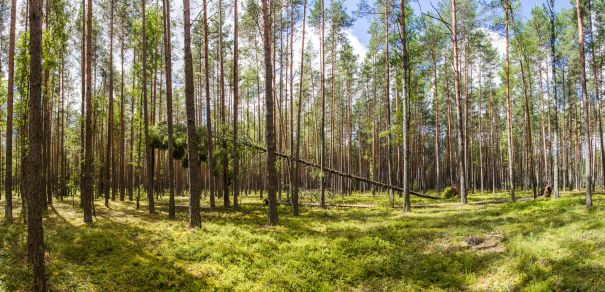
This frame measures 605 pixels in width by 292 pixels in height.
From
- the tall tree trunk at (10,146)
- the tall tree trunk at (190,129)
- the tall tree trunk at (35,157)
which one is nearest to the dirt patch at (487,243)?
the tall tree trunk at (190,129)

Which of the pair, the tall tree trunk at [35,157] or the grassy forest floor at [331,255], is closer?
the tall tree trunk at [35,157]

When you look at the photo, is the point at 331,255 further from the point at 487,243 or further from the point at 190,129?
the point at 190,129

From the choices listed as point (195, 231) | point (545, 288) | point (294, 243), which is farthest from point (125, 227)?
point (545, 288)

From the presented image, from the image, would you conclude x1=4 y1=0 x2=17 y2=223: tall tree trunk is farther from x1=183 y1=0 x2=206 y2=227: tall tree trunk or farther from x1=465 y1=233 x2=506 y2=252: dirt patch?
x1=465 y1=233 x2=506 y2=252: dirt patch

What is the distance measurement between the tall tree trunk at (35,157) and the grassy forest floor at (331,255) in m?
1.21

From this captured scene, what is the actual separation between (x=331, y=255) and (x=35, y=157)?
8159mm

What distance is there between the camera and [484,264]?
9.17m

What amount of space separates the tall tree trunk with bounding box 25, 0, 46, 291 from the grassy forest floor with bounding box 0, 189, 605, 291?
121 cm

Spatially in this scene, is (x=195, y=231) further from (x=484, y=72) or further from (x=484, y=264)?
(x=484, y=72)

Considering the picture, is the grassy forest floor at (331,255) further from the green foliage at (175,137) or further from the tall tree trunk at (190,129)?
the green foliage at (175,137)

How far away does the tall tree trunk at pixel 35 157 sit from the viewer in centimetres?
702

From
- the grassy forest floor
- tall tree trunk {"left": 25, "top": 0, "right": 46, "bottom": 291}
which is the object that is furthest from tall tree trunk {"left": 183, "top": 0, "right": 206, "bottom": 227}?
tall tree trunk {"left": 25, "top": 0, "right": 46, "bottom": 291}

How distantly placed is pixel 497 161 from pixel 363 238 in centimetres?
5720

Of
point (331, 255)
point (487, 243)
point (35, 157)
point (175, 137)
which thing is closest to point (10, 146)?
point (175, 137)
